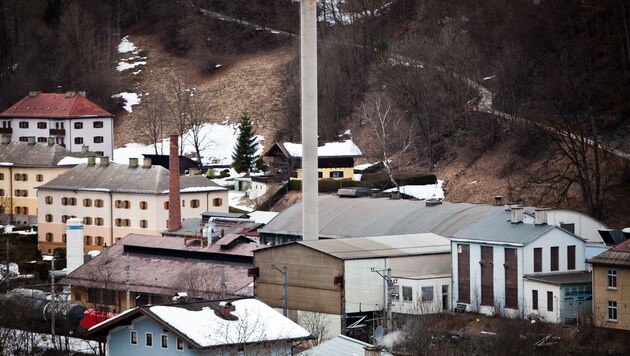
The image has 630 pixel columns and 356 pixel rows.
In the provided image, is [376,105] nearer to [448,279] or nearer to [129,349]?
[448,279]

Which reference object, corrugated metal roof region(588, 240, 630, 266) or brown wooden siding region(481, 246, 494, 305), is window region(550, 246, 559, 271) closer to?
brown wooden siding region(481, 246, 494, 305)

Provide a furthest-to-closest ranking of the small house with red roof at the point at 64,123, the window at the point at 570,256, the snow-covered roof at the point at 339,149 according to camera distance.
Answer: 1. the small house with red roof at the point at 64,123
2. the snow-covered roof at the point at 339,149
3. the window at the point at 570,256

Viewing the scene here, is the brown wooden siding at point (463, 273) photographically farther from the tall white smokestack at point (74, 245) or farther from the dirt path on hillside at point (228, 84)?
the dirt path on hillside at point (228, 84)

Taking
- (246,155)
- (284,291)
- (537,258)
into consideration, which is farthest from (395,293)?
(246,155)

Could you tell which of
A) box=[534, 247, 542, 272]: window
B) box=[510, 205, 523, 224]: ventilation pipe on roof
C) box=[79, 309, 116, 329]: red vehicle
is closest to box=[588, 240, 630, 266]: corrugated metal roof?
box=[534, 247, 542, 272]: window

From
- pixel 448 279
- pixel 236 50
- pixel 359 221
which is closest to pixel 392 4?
pixel 236 50

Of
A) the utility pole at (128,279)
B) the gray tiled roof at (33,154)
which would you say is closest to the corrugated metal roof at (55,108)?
the gray tiled roof at (33,154)

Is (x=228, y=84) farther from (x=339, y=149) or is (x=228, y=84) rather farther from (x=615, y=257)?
(x=615, y=257)

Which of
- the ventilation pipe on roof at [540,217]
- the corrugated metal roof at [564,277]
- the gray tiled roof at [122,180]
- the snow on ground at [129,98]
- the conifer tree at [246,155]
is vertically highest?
the snow on ground at [129,98]
